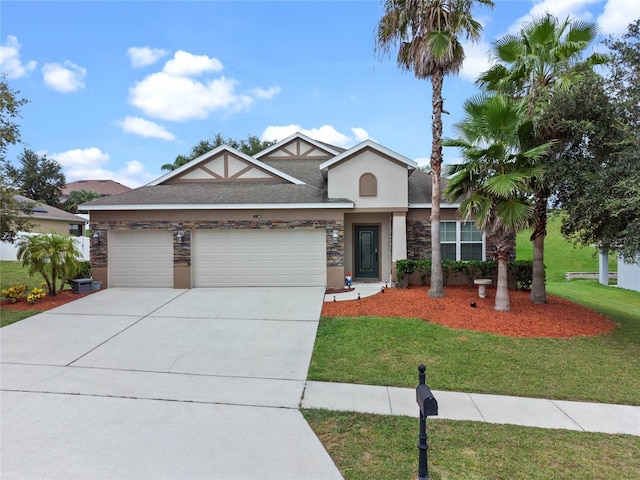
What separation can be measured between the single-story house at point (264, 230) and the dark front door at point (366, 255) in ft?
2.60

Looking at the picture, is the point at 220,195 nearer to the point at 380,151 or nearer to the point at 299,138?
the point at 380,151

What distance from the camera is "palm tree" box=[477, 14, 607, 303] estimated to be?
8.06m

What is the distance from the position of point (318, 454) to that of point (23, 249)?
37.2 feet

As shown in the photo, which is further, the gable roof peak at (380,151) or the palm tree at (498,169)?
the gable roof peak at (380,151)

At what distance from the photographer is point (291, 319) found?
28.6 feet

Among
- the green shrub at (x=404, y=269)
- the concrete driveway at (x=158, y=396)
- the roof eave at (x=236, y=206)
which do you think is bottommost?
the concrete driveway at (x=158, y=396)

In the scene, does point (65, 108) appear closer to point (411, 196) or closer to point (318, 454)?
point (411, 196)

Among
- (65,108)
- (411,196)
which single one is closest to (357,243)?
(411,196)

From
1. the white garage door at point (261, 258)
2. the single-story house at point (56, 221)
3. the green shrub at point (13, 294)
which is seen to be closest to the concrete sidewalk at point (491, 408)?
the white garage door at point (261, 258)

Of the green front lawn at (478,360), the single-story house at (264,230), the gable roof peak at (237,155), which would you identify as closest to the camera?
the green front lawn at (478,360)

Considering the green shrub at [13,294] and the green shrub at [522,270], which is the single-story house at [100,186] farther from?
the green shrub at [522,270]

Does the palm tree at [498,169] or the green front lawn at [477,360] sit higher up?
the palm tree at [498,169]

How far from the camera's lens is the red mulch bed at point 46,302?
32.0ft

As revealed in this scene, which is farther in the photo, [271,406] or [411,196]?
[411,196]
